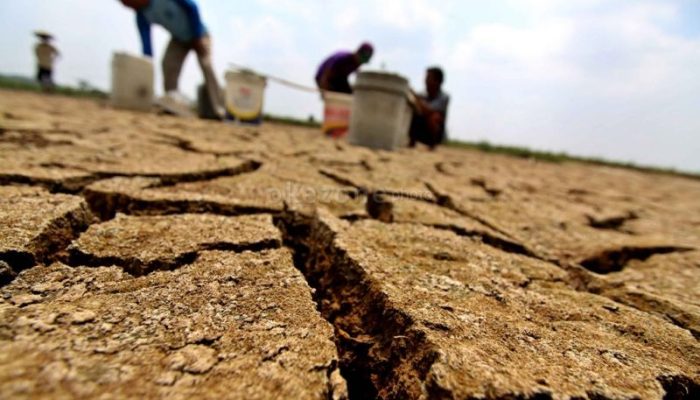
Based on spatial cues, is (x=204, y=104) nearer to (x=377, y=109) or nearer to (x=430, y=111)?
(x=377, y=109)

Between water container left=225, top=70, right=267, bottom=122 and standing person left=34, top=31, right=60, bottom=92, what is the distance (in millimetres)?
6246

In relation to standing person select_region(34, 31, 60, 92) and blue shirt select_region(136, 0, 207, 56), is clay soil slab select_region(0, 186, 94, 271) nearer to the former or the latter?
blue shirt select_region(136, 0, 207, 56)

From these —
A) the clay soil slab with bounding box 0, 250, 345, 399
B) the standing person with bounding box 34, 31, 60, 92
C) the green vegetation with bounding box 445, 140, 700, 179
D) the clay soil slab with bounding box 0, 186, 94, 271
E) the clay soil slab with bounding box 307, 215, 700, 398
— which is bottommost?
the clay soil slab with bounding box 0, 250, 345, 399

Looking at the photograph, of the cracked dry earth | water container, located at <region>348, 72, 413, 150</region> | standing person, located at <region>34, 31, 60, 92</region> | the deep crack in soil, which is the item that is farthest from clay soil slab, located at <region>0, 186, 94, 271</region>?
standing person, located at <region>34, 31, 60, 92</region>

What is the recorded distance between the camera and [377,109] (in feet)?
10.4

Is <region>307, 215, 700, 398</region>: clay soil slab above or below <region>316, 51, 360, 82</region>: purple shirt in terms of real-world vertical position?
below

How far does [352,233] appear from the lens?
98 cm

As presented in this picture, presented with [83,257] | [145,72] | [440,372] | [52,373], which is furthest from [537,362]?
[145,72]

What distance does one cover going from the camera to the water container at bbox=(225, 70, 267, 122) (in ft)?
12.6

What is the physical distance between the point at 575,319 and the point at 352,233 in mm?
526

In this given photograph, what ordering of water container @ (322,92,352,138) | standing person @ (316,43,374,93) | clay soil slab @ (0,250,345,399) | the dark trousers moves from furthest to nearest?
standing person @ (316,43,374,93) → the dark trousers → water container @ (322,92,352,138) → clay soil slab @ (0,250,345,399)

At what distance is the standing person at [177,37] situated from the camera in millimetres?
3904

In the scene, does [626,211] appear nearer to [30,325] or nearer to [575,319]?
[575,319]

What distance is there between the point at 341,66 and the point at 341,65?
1 cm
